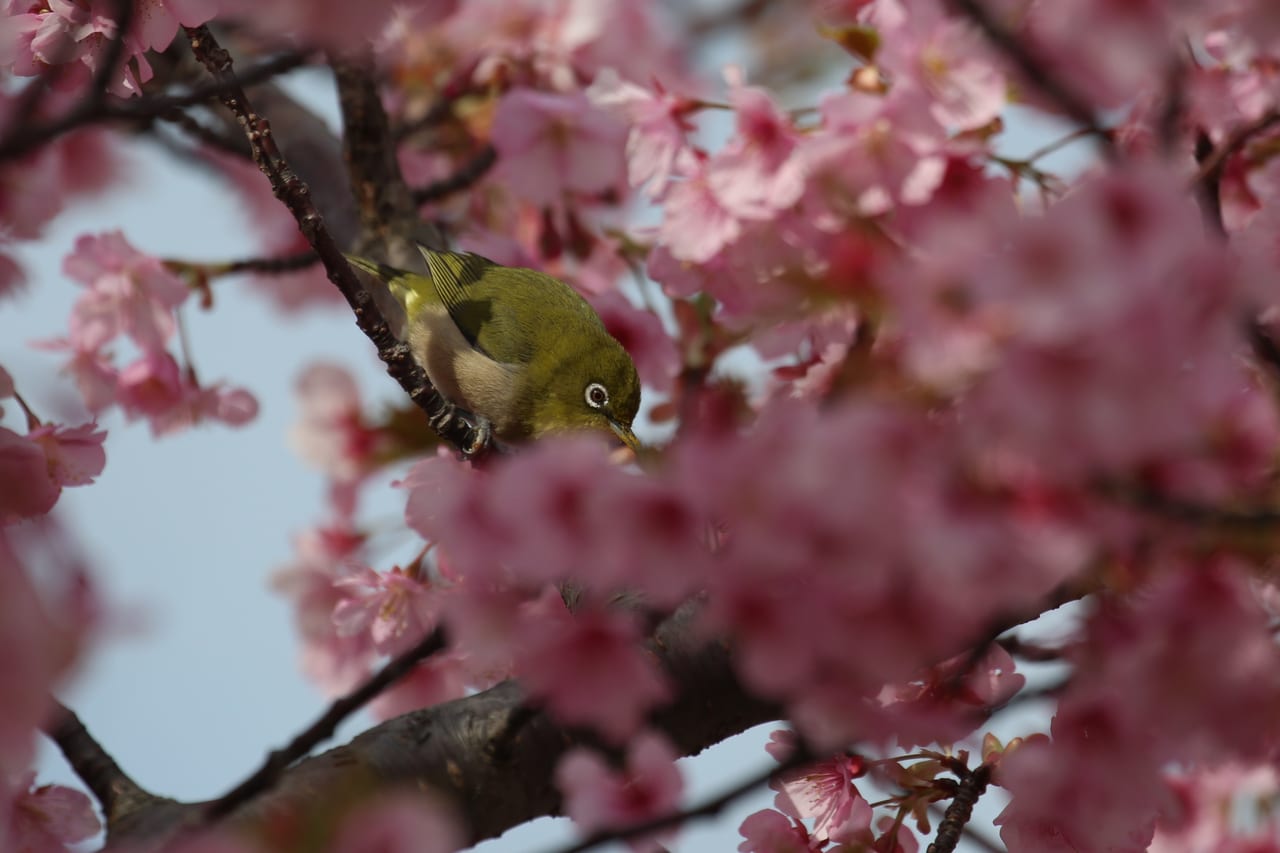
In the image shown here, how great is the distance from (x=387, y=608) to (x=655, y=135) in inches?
56.8

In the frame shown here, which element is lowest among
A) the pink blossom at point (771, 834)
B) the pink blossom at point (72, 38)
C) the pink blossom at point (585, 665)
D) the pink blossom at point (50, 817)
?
the pink blossom at point (771, 834)

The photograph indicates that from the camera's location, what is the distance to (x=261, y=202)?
557 cm

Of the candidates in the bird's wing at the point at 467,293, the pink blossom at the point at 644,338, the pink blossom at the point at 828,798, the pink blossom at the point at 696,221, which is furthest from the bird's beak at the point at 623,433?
the pink blossom at the point at 828,798

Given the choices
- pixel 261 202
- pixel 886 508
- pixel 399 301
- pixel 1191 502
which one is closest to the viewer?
pixel 886 508

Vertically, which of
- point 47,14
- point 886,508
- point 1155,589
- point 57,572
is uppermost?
point 47,14

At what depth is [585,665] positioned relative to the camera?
1458 millimetres

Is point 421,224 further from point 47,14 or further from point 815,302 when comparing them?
point 815,302

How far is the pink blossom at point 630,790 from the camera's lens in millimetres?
1561

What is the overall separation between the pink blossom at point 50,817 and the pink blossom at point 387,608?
3.19ft

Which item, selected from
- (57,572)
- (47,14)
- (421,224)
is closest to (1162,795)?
(57,572)

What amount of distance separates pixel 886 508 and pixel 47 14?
1.96 metres

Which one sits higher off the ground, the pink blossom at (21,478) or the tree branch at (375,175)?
the pink blossom at (21,478)

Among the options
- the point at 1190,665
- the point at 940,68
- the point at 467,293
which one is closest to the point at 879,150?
the point at 940,68

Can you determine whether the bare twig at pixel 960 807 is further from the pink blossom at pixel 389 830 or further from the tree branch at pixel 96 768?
the tree branch at pixel 96 768
